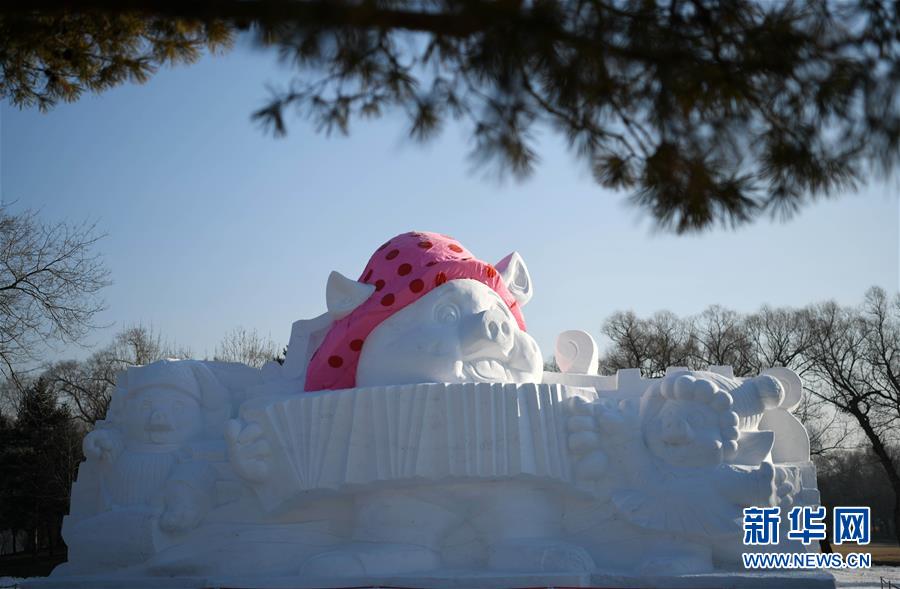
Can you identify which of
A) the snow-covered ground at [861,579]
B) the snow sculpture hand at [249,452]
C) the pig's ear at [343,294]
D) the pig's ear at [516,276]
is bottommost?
the snow-covered ground at [861,579]

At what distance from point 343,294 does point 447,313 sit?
3.39 feet

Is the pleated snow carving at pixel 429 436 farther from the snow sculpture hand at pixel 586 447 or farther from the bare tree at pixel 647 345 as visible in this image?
the bare tree at pixel 647 345

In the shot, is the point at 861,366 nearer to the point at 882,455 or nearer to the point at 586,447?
the point at 882,455

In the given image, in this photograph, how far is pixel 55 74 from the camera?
18.7 ft

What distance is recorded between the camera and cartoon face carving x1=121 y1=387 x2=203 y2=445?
824cm

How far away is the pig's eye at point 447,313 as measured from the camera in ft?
25.7

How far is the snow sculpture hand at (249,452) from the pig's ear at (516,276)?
2.67 metres

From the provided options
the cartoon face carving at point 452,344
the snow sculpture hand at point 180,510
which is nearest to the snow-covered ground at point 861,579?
the snow sculpture hand at point 180,510

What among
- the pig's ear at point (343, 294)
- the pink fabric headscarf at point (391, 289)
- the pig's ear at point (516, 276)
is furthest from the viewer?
the pig's ear at point (516, 276)

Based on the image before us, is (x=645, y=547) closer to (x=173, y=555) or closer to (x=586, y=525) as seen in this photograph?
(x=586, y=525)

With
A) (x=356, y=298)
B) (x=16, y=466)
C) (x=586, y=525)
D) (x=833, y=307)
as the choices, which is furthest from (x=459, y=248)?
(x=16, y=466)

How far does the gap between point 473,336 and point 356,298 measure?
1.21 m

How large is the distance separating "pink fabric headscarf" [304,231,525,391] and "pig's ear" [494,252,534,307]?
1.20ft

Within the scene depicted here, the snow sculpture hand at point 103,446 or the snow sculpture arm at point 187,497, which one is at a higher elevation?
the snow sculpture hand at point 103,446
